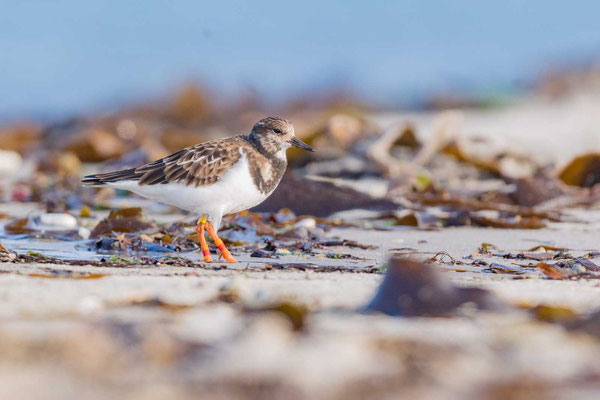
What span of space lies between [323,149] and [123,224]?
3.03 meters

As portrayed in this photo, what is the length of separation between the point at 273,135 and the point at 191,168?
437mm

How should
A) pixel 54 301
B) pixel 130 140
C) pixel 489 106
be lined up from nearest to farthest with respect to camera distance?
pixel 54 301, pixel 130 140, pixel 489 106

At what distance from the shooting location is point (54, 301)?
185cm

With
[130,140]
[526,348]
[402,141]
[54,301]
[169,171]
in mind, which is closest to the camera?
[526,348]

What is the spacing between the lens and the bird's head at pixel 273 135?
3608mm

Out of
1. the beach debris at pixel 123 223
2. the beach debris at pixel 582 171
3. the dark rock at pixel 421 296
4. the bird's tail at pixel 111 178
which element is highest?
the beach debris at pixel 582 171

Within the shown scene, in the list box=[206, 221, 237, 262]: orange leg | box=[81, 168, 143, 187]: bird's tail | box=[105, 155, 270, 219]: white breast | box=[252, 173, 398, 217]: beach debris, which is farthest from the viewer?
box=[252, 173, 398, 217]: beach debris

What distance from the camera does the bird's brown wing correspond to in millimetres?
3400

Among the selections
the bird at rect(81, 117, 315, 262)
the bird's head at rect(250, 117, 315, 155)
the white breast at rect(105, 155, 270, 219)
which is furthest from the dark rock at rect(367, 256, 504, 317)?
the bird's head at rect(250, 117, 315, 155)

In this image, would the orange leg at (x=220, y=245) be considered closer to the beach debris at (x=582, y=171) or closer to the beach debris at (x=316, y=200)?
the beach debris at (x=316, y=200)

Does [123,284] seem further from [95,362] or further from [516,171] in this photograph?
[516,171]

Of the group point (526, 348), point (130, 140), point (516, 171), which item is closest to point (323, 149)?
point (516, 171)

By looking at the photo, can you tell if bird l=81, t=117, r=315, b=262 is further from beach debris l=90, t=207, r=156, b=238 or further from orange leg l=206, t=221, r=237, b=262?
beach debris l=90, t=207, r=156, b=238

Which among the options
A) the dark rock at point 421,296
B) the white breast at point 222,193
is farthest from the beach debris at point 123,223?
the dark rock at point 421,296
